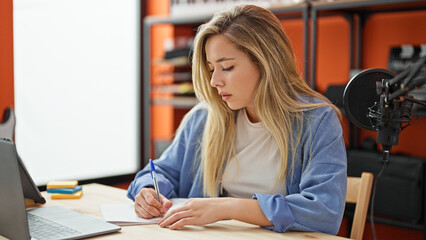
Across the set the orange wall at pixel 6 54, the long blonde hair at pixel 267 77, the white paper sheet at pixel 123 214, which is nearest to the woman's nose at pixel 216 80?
the long blonde hair at pixel 267 77

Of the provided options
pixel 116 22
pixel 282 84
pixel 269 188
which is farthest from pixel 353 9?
pixel 116 22

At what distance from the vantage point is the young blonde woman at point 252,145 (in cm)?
136

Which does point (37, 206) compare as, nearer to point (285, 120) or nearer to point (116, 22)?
point (285, 120)

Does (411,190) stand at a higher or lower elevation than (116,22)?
lower

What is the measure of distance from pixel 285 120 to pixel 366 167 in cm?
111

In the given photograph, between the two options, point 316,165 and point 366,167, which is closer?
point 316,165

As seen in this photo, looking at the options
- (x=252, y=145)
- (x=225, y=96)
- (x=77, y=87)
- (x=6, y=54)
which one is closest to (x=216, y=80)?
(x=225, y=96)

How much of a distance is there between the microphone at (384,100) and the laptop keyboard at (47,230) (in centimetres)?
77

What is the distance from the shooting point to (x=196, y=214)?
1.34 m

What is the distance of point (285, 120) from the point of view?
5.23 ft

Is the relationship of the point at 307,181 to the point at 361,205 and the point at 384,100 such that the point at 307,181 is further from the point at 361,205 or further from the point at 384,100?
the point at 384,100

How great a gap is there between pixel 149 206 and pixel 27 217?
1.22ft

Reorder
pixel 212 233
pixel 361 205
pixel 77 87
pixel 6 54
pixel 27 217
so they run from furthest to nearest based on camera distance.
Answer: pixel 77 87 → pixel 6 54 → pixel 361 205 → pixel 212 233 → pixel 27 217

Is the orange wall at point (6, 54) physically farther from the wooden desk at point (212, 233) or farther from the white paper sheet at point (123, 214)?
the wooden desk at point (212, 233)
